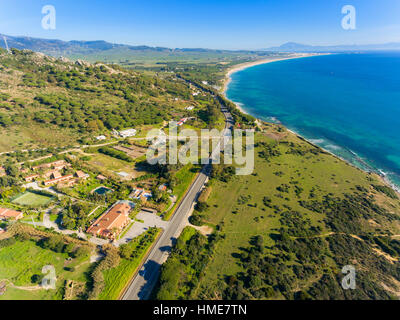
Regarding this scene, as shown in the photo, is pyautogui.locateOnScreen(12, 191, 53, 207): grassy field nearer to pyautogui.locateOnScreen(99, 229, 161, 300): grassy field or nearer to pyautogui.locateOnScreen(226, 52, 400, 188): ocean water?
pyautogui.locateOnScreen(99, 229, 161, 300): grassy field

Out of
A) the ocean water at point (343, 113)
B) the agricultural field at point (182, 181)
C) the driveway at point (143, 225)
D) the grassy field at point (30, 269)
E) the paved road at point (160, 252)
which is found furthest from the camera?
the ocean water at point (343, 113)

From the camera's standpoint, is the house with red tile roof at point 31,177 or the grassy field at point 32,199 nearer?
the grassy field at point 32,199

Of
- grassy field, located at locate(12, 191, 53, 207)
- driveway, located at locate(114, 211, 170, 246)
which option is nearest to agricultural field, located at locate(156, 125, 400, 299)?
driveway, located at locate(114, 211, 170, 246)

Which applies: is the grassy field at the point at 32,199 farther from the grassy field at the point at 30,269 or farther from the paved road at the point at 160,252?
the paved road at the point at 160,252

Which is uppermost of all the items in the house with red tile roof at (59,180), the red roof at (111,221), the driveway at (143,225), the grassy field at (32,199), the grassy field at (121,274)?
the house with red tile roof at (59,180)

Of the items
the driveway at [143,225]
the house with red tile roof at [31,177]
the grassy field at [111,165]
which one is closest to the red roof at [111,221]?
the driveway at [143,225]

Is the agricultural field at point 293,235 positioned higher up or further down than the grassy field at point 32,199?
further down
